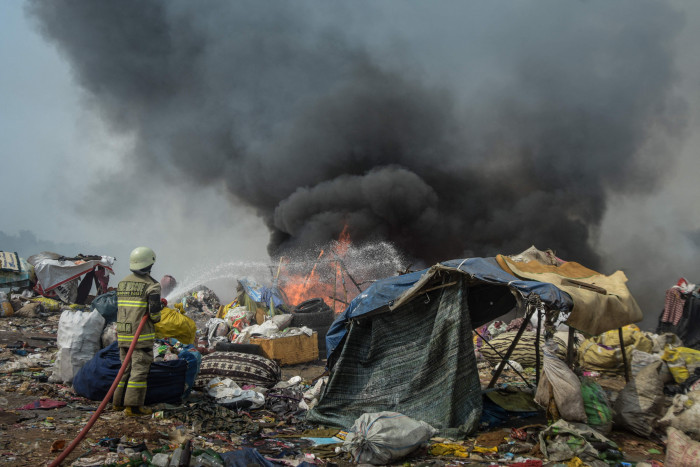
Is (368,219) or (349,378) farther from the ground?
(368,219)

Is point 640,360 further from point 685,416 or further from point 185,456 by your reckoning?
point 185,456

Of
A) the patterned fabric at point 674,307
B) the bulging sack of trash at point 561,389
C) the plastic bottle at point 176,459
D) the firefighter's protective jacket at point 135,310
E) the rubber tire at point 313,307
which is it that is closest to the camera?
the plastic bottle at point 176,459

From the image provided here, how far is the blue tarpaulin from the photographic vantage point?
4.59 meters

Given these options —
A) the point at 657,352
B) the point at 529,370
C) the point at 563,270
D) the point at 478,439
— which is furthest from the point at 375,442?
the point at 657,352

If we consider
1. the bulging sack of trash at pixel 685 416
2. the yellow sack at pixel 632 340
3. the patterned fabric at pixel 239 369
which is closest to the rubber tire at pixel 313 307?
the patterned fabric at pixel 239 369

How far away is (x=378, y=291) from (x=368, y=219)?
17702mm

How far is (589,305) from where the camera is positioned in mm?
4820

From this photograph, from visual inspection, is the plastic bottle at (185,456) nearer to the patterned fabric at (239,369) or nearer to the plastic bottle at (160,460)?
the plastic bottle at (160,460)

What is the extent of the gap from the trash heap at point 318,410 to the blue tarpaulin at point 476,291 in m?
0.09

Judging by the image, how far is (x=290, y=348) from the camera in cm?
912

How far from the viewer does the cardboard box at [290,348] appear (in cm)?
895

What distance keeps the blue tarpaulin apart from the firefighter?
2.27 meters

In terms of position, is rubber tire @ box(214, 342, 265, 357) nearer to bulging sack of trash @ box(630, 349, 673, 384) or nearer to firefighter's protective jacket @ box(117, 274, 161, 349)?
firefighter's protective jacket @ box(117, 274, 161, 349)

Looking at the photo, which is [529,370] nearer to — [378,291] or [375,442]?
[378,291]
